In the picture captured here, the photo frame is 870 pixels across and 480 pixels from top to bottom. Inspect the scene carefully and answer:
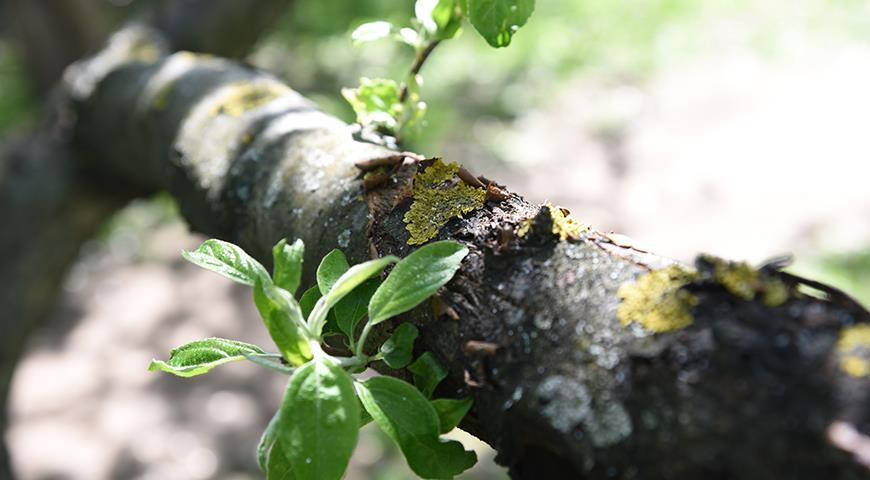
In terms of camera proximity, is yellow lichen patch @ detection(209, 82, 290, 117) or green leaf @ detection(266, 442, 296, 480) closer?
green leaf @ detection(266, 442, 296, 480)

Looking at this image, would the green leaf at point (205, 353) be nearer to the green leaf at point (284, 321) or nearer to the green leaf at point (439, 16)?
the green leaf at point (284, 321)

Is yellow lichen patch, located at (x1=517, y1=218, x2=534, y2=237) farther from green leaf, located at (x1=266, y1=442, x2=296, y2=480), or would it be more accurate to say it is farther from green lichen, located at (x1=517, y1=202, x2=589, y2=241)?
green leaf, located at (x1=266, y1=442, x2=296, y2=480)

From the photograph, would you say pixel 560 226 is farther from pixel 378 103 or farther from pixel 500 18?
pixel 378 103

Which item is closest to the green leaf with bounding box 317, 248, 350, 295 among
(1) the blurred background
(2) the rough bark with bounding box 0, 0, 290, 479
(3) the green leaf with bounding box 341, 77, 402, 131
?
(3) the green leaf with bounding box 341, 77, 402, 131

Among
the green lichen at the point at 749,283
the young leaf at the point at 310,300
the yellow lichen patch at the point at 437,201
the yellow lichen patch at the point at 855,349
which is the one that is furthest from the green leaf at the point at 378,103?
the yellow lichen patch at the point at 855,349

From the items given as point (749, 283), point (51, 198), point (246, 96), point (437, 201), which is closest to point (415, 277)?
point (437, 201)
